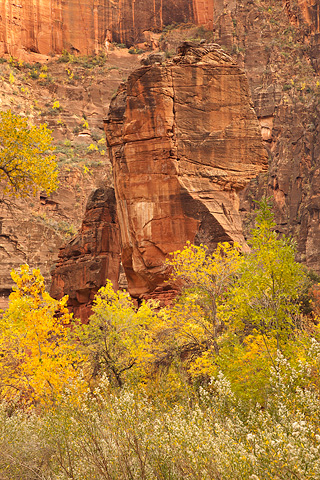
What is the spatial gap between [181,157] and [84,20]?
87.5 metres

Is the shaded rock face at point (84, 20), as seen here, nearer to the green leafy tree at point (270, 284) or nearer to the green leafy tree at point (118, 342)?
the green leafy tree at point (118, 342)

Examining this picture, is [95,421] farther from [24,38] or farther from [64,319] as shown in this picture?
[24,38]

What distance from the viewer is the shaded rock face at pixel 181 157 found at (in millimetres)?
31578

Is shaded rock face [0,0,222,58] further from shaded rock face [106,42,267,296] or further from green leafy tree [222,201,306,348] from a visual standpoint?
green leafy tree [222,201,306,348]

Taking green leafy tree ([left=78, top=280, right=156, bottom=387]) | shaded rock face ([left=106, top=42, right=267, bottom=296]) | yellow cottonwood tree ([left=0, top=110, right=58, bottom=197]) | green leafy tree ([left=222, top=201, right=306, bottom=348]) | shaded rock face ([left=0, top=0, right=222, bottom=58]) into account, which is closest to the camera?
yellow cottonwood tree ([left=0, top=110, right=58, bottom=197])

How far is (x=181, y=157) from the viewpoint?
32.2m

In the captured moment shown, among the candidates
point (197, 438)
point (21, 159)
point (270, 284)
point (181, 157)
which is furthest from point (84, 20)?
point (197, 438)

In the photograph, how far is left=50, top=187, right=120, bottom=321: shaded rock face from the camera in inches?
1705

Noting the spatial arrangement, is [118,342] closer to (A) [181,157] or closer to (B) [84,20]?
(A) [181,157]

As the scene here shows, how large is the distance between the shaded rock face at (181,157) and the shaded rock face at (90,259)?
10175 mm

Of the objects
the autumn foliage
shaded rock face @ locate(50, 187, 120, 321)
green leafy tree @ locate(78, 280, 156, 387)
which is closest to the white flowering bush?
the autumn foliage

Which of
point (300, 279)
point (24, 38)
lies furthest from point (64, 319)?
point (24, 38)

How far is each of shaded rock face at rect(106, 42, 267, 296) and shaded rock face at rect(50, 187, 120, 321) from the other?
1018 centimetres

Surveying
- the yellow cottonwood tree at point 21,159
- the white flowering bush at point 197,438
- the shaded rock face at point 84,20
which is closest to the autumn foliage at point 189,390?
the white flowering bush at point 197,438
